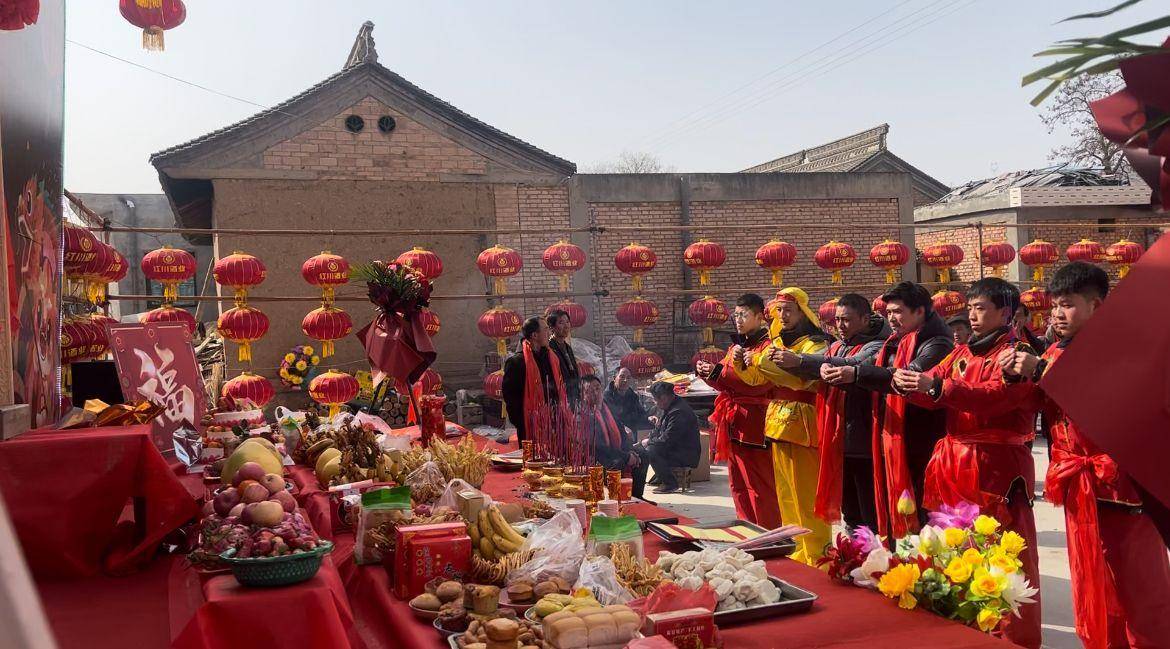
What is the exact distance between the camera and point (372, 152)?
12.4 m

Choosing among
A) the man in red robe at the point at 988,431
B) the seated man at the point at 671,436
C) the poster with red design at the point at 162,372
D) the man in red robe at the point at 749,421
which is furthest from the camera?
the seated man at the point at 671,436

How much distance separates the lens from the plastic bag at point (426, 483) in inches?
127

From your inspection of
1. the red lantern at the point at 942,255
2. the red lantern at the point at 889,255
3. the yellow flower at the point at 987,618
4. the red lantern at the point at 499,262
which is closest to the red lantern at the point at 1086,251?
the red lantern at the point at 942,255

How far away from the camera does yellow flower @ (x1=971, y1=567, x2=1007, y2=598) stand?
81.6 inches

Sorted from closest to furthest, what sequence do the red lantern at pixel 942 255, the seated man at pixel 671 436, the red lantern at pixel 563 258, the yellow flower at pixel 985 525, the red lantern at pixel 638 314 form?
the yellow flower at pixel 985 525 → the seated man at pixel 671 436 → the red lantern at pixel 563 258 → the red lantern at pixel 638 314 → the red lantern at pixel 942 255

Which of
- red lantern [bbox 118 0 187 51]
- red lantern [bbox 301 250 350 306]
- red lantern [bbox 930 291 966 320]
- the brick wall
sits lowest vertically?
red lantern [bbox 930 291 966 320]

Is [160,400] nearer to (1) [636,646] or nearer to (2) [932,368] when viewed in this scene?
(1) [636,646]

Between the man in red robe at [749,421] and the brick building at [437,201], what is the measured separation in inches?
232

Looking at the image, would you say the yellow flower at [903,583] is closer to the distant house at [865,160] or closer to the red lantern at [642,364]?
the red lantern at [642,364]

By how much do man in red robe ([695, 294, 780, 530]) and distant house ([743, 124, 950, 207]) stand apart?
16.9 meters

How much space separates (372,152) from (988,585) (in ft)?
37.6

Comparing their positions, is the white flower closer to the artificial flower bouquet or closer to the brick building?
the artificial flower bouquet

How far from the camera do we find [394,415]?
9492 millimetres

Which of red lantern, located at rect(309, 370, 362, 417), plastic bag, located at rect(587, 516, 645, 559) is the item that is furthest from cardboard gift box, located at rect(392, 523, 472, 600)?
red lantern, located at rect(309, 370, 362, 417)
